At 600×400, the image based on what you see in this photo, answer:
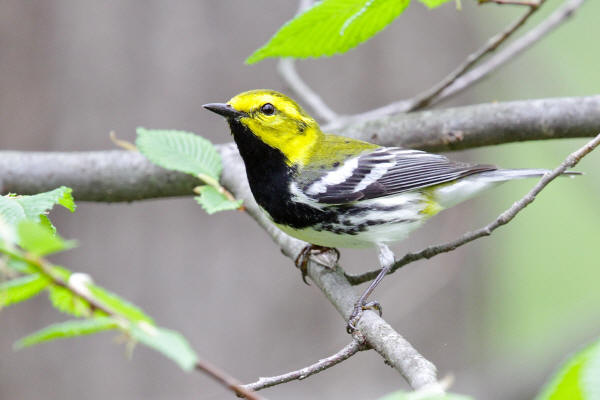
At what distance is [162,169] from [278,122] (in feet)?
1.94

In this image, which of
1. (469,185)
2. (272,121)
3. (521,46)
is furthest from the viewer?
(521,46)

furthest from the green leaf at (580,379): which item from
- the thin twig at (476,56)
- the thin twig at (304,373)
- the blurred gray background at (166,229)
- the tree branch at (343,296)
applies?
the blurred gray background at (166,229)

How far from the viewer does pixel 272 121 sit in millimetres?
3051

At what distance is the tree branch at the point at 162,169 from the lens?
2988 millimetres

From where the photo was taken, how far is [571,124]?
9.39 ft

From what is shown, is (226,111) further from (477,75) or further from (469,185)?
(477,75)

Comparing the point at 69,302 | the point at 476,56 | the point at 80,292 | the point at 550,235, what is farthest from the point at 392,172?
the point at 550,235

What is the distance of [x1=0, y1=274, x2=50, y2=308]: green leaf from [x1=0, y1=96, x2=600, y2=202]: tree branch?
2197 mm

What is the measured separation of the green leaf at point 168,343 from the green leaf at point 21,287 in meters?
0.18

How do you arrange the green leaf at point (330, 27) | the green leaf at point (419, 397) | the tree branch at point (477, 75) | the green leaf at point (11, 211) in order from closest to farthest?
1. the green leaf at point (419, 397)
2. the green leaf at point (11, 211)
3. the green leaf at point (330, 27)
4. the tree branch at point (477, 75)

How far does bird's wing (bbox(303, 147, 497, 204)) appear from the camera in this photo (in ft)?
9.80

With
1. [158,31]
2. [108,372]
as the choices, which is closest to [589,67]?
[158,31]

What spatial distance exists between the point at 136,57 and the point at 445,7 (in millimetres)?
2356

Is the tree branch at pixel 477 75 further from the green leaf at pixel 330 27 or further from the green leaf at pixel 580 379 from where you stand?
the green leaf at pixel 580 379
